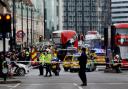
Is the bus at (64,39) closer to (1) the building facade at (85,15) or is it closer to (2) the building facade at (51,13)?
(1) the building facade at (85,15)

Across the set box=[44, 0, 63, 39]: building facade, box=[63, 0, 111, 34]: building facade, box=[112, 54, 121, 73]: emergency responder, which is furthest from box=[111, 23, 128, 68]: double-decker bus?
box=[44, 0, 63, 39]: building facade

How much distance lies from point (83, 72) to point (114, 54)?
23.3 meters

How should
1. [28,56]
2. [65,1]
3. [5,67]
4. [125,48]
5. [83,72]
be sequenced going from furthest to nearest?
1. [65,1]
2. [28,56]
3. [125,48]
4. [5,67]
5. [83,72]

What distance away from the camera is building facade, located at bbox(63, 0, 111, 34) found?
186 metres

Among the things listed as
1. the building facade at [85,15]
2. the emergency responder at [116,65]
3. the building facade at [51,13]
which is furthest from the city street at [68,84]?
the building facade at [51,13]

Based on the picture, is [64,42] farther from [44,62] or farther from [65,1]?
[65,1]

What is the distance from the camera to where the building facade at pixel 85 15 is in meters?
186

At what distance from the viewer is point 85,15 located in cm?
18850

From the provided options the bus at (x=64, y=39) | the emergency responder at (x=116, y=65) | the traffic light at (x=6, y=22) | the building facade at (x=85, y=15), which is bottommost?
the emergency responder at (x=116, y=65)

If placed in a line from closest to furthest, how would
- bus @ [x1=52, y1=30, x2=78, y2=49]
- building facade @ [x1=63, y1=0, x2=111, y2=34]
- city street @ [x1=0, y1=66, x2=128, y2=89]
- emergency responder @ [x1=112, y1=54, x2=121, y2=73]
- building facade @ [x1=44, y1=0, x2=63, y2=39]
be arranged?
city street @ [x1=0, y1=66, x2=128, y2=89] < emergency responder @ [x1=112, y1=54, x2=121, y2=73] < bus @ [x1=52, y1=30, x2=78, y2=49] < building facade @ [x1=63, y1=0, x2=111, y2=34] < building facade @ [x1=44, y1=0, x2=63, y2=39]

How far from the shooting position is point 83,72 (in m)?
29.5

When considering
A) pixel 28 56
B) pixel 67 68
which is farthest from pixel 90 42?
pixel 67 68

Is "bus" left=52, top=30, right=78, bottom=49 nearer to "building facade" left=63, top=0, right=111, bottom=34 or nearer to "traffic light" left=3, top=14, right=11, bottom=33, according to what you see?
"traffic light" left=3, top=14, right=11, bottom=33

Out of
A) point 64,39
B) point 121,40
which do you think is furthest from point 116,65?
point 64,39
